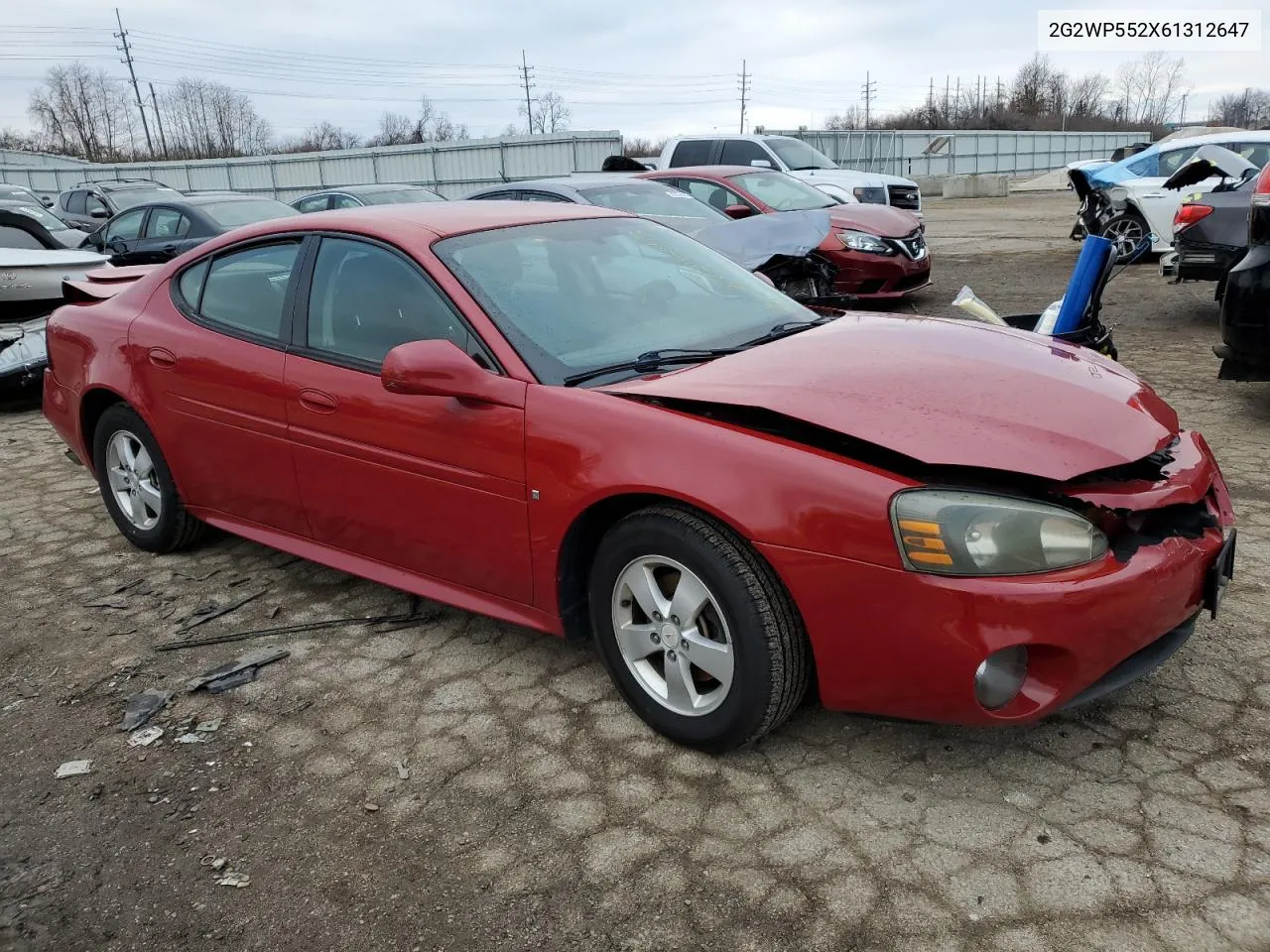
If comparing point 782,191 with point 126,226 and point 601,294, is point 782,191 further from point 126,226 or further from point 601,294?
point 126,226

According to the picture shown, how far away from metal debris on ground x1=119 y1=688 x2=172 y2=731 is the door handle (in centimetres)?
107

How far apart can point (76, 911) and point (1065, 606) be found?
2426 millimetres

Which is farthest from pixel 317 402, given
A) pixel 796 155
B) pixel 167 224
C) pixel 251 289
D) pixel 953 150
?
pixel 953 150

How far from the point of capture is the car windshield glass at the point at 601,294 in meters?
3.09

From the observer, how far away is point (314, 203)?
45.5ft

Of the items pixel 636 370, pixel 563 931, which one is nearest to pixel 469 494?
pixel 636 370

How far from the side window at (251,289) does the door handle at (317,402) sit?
308 millimetres

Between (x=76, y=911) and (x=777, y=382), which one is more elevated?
(x=777, y=382)

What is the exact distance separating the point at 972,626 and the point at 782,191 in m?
8.86

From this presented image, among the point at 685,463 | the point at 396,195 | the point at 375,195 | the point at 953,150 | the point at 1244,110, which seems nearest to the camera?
the point at 685,463

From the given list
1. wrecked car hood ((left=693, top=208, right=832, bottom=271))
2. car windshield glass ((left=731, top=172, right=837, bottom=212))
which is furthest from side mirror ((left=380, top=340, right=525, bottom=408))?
car windshield glass ((left=731, top=172, right=837, bottom=212))

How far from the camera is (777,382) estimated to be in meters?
2.73

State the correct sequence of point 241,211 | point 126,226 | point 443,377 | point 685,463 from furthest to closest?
point 126,226, point 241,211, point 443,377, point 685,463

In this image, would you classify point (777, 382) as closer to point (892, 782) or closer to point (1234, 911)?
point (892, 782)
